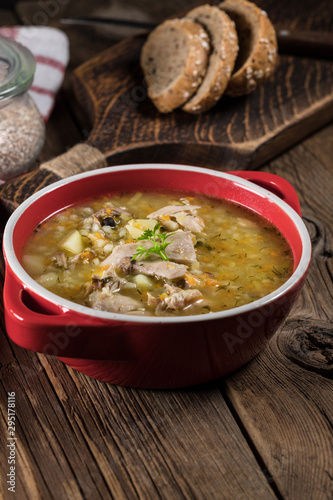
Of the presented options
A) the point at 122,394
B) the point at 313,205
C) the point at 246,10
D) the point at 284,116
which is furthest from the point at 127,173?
the point at 246,10

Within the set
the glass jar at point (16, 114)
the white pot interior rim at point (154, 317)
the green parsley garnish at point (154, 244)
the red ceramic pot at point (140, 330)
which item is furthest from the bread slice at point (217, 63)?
the green parsley garnish at point (154, 244)

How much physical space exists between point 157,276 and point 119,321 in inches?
14.5

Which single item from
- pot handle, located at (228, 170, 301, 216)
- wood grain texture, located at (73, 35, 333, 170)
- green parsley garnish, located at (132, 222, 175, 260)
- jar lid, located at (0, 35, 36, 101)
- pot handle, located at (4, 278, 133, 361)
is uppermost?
jar lid, located at (0, 35, 36, 101)

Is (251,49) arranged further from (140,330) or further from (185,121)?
(140,330)

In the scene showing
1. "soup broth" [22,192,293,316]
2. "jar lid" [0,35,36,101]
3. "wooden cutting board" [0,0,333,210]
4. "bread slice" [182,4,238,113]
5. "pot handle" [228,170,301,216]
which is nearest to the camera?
"soup broth" [22,192,293,316]

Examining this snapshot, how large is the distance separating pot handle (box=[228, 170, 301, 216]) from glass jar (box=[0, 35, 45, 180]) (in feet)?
3.92

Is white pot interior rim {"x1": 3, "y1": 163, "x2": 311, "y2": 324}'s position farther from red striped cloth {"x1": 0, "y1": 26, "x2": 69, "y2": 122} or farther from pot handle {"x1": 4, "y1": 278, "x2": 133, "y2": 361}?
red striped cloth {"x1": 0, "y1": 26, "x2": 69, "y2": 122}

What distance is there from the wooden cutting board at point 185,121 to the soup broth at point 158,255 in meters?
0.58

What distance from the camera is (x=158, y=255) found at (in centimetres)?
200

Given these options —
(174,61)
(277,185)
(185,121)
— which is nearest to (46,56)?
(174,61)

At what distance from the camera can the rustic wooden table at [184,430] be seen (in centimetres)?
165

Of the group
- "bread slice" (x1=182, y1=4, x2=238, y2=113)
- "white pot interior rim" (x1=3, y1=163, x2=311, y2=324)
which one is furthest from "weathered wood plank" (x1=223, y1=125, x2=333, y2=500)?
"bread slice" (x1=182, y1=4, x2=238, y2=113)

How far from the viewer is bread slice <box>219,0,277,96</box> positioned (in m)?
3.34

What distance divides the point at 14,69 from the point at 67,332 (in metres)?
1.76
